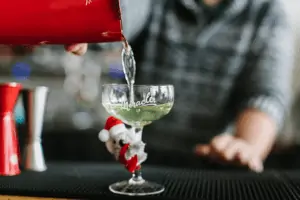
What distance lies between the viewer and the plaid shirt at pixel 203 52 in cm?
201

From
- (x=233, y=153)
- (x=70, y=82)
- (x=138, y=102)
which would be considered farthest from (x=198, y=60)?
(x=138, y=102)

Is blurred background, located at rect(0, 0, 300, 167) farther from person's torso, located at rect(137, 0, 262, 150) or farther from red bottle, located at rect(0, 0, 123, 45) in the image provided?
red bottle, located at rect(0, 0, 123, 45)

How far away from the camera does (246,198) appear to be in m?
0.83

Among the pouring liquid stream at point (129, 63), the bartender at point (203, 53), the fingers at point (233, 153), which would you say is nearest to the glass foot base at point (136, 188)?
the pouring liquid stream at point (129, 63)

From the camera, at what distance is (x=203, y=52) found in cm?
204

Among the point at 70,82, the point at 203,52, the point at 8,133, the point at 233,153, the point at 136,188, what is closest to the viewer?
the point at 136,188

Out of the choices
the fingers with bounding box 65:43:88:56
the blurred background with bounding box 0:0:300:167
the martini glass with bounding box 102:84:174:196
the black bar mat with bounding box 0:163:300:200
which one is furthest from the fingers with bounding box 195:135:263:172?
the blurred background with bounding box 0:0:300:167

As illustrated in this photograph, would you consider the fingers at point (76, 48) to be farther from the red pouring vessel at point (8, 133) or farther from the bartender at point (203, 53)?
the bartender at point (203, 53)

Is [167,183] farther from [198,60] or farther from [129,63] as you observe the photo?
[198,60]

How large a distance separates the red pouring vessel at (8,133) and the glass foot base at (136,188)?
0.24 metres

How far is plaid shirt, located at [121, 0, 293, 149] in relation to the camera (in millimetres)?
2006

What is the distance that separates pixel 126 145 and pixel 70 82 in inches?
75.9

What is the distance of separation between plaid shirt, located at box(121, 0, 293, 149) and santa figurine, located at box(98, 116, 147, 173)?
43.4 inches

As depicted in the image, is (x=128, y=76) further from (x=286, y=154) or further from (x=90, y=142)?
(x=286, y=154)
